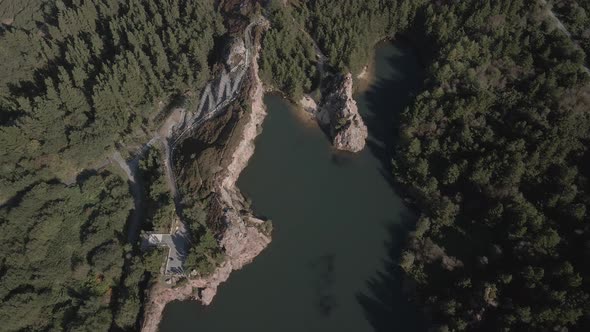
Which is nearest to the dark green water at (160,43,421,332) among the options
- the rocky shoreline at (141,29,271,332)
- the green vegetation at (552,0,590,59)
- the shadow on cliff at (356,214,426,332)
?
the shadow on cliff at (356,214,426,332)

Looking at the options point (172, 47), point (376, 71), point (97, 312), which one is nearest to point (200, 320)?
point (97, 312)

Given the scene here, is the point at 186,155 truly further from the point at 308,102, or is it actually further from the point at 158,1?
the point at 158,1

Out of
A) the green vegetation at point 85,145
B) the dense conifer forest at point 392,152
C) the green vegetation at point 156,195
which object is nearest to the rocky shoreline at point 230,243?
the dense conifer forest at point 392,152

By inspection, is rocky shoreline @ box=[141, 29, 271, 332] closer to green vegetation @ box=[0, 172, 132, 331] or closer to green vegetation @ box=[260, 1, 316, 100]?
green vegetation @ box=[0, 172, 132, 331]

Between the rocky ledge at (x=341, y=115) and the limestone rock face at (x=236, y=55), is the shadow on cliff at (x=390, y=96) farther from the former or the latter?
the limestone rock face at (x=236, y=55)

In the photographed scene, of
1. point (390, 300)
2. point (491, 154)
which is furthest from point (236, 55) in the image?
point (390, 300)
